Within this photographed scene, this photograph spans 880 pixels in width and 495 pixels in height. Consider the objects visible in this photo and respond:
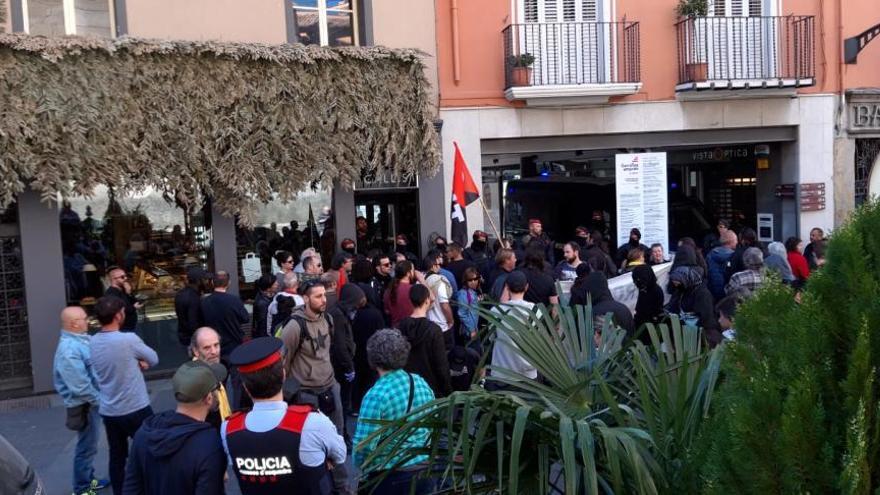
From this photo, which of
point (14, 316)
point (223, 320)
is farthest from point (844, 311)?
point (14, 316)

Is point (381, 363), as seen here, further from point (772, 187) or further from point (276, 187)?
point (772, 187)

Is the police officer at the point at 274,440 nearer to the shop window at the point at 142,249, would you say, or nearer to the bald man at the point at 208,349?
the bald man at the point at 208,349

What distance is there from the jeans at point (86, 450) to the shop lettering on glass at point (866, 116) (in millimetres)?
14348

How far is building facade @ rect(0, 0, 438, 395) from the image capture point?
35.4 ft

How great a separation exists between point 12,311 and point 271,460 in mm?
8590

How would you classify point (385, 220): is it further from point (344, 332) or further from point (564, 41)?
point (344, 332)

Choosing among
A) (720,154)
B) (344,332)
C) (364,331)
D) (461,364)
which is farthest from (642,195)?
(344,332)

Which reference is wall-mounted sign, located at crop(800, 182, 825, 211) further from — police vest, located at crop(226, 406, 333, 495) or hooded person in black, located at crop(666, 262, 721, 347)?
police vest, located at crop(226, 406, 333, 495)

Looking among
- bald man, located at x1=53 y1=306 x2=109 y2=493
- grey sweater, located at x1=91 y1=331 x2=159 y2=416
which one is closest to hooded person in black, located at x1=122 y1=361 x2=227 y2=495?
grey sweater, located at x1=91 y1=331 x2=159 y2=416

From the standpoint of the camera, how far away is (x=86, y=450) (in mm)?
6699

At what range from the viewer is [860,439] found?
1783 millimetres

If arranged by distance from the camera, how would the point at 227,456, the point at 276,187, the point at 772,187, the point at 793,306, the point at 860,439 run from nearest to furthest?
the point at 860,439 < the point at 793,306 < the point at 227,456 < the point at 276,187 < the point at 772,187

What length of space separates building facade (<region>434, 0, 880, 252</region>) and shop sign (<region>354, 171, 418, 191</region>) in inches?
28.6

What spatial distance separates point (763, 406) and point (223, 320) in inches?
271
